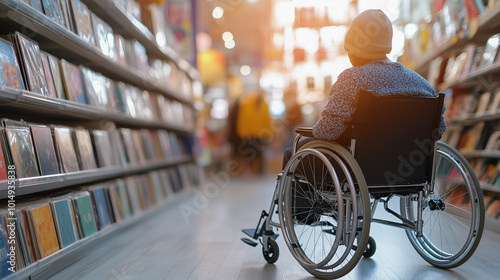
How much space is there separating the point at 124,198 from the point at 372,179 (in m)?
1.86

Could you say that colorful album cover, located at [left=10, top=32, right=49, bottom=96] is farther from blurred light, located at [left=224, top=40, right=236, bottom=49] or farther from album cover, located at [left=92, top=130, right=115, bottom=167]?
blurred light, located at [left=224, top=40, right=236, bottom=49]

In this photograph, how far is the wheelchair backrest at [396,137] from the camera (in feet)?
5.83

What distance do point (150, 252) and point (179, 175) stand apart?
95.5 inches

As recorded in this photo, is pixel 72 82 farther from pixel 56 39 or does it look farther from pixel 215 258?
pixel 215 258

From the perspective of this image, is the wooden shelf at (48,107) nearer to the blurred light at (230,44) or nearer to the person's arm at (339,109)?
the person's arm at (339,109)

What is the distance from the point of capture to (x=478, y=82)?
338cm

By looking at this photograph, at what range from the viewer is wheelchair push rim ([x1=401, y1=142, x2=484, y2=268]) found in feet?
6.04

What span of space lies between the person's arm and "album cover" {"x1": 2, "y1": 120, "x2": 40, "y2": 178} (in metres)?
1.19

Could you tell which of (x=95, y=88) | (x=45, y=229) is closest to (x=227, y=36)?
(x=95, y=88)

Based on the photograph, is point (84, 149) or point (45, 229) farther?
point (84, 149)

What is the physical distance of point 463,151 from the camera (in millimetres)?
3365

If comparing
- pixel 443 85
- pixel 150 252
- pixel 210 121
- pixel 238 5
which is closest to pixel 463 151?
pixel 443 85

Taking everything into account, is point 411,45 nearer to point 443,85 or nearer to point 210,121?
point 443,85

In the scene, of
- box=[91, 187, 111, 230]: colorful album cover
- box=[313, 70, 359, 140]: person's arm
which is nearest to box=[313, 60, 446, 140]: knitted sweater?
box=[313, 70, 359, 140]: person's arm
